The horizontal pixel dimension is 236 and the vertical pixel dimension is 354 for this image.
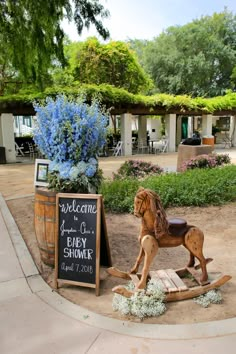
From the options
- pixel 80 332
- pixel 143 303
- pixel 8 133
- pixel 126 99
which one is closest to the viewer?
pixel 80 332

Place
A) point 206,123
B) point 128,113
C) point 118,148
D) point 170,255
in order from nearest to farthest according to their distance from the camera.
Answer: point 170,255
point 128,113
point 118,148
point 206,123

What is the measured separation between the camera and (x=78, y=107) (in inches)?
118

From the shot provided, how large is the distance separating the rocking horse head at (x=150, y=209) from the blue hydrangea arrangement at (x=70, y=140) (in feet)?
2.46

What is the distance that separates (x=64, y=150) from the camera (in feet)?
9.87

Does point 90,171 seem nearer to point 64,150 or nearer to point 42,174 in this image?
point 64,150

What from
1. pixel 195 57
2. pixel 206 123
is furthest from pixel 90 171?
pixel 195 57

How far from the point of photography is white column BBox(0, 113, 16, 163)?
41.5 feet

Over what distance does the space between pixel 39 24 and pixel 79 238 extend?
578 cm

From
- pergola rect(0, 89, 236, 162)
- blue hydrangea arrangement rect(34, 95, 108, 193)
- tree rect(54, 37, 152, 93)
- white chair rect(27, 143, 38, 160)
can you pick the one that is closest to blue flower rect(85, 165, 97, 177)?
blue hydrangea arrangement rect(34, 95, 108, 193)

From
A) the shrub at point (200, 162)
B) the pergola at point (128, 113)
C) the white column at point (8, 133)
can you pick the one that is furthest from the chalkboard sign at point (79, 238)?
the white column at point (8, 133)

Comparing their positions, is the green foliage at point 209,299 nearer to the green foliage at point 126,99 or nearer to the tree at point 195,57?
the green foliage at point 126,99

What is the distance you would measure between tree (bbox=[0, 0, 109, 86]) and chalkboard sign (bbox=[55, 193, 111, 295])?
5.34m

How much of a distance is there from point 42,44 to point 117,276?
626cm

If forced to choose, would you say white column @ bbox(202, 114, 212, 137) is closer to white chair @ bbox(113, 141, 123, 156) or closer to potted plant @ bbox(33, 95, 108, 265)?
white chair @ bbox(113, 141, 123, 156)
